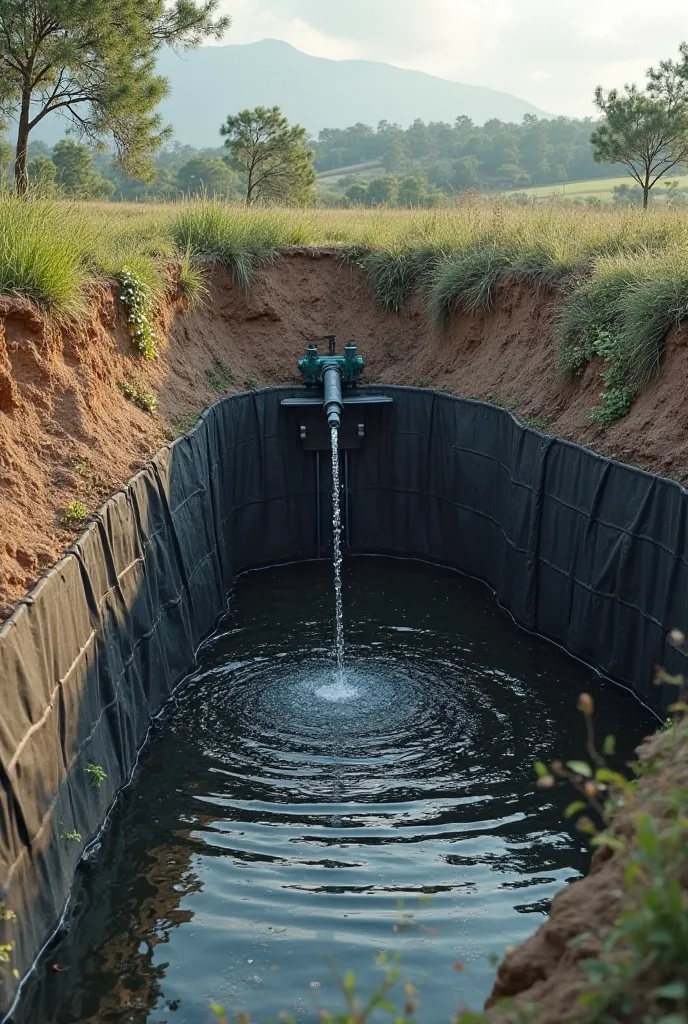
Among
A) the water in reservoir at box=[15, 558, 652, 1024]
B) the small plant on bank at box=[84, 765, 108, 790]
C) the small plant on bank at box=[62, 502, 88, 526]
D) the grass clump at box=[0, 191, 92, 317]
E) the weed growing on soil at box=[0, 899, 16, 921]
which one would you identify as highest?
the grass clump at box=[0, 191, 92, 317]

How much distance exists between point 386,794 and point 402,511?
664 cm

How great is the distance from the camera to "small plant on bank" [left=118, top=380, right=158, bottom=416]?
1156 cm

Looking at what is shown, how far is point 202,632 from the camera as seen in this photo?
1105 centimetres

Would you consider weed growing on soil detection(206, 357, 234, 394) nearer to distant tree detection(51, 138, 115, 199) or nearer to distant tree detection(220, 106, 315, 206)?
distant tree detection(220, 106, 315, 206)

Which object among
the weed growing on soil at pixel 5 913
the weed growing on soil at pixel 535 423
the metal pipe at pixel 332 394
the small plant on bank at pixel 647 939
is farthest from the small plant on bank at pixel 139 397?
the small plant on bank at pixel 647 939

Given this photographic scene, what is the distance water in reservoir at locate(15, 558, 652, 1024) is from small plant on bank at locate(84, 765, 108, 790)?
39cm

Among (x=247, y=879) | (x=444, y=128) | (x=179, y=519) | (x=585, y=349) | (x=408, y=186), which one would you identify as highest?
(x=444, y=128)

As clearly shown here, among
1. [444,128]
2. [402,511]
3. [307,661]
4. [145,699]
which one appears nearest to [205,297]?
[402,511]

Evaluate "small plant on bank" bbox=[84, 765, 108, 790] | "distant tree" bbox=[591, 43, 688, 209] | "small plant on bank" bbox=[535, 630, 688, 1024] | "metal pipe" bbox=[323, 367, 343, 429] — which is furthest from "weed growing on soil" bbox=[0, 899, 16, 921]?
"distant tree" bbox=[591, 43, 688, 209]

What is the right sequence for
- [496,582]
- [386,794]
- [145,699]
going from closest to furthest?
[386,794] < [145,699] < [496,582]

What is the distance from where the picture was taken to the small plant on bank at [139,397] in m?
11.6

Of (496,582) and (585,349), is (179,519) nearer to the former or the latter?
(496,582)

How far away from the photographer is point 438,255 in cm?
1562

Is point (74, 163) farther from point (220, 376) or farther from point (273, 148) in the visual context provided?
point (220, 376)
